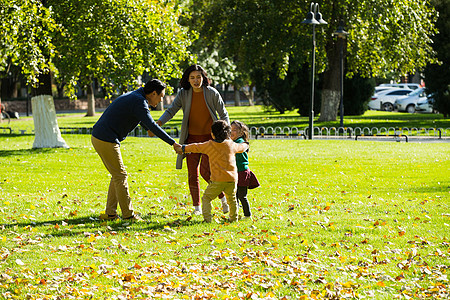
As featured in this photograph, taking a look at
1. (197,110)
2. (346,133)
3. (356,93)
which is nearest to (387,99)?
(356,93)

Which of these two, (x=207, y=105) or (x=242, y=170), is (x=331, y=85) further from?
(x=207, y=105)

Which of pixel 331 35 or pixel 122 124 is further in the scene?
pixel 331 35

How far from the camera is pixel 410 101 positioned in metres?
43.1

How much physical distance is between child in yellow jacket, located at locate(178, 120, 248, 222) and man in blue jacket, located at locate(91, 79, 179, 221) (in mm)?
377

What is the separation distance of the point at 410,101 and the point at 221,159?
37.1 meters

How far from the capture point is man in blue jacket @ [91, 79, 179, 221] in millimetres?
7903

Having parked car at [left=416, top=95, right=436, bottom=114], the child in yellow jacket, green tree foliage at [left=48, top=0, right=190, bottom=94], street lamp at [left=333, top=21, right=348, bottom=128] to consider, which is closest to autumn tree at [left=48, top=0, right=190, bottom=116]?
green tree foliage at [left=48, top=0, right=190, bottom=94]

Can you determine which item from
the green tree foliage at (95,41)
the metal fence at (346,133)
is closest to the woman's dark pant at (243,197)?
the green tree foliage at (95,41)

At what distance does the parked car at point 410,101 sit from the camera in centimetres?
4284

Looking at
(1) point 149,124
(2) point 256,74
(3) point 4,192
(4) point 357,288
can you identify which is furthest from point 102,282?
(2) point 256,74

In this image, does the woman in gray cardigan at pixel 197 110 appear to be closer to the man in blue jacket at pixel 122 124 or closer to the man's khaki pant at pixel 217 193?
the man in blue jacket at pixel 122 124

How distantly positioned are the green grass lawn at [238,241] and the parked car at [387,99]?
32.7 meters

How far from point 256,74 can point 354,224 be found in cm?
2954

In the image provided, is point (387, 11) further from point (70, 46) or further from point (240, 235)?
point (240, 235)
